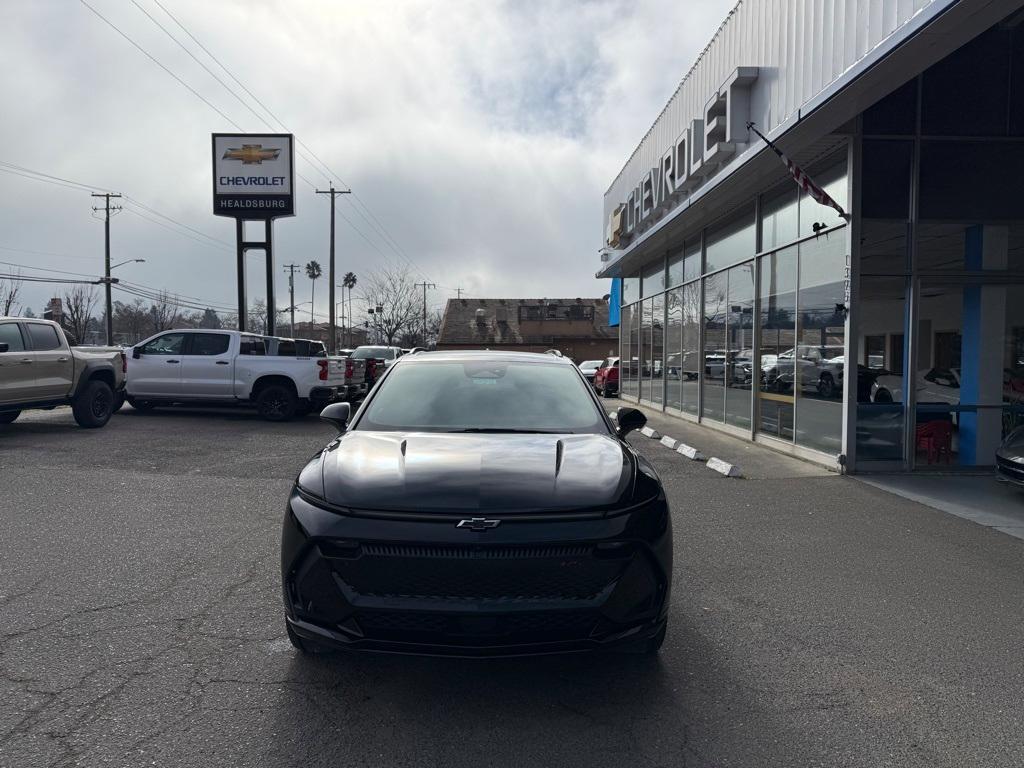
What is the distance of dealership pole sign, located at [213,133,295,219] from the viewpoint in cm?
2631

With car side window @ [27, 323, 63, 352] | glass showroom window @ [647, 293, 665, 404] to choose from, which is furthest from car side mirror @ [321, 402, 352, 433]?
glass showroom window @ [647, 293, 665, 404]

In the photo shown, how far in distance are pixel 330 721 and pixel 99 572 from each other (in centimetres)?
287

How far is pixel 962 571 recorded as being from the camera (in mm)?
5566

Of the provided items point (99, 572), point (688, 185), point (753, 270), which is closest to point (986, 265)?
point (753, 270)

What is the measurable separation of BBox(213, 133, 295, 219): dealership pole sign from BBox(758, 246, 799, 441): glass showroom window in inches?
747

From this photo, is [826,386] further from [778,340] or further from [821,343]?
[778,340]

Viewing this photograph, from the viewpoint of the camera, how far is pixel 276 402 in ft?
50.1

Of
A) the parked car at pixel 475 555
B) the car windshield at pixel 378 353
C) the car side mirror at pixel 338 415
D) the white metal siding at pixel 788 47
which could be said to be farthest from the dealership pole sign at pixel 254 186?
the parked car at pixel 475 555

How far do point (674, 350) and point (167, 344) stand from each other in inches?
450

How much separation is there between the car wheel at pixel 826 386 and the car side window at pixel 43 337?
38.7 ft

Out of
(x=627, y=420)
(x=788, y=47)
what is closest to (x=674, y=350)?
(x=788, y=47)

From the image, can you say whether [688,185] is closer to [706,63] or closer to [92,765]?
[706,63]

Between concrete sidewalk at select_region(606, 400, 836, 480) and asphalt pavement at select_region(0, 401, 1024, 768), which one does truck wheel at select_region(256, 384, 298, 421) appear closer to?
concrete sidewalk at select_region(606, 400, 836, 480)

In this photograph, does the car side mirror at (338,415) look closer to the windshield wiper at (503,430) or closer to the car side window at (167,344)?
the windshield wiper at (503,430)
